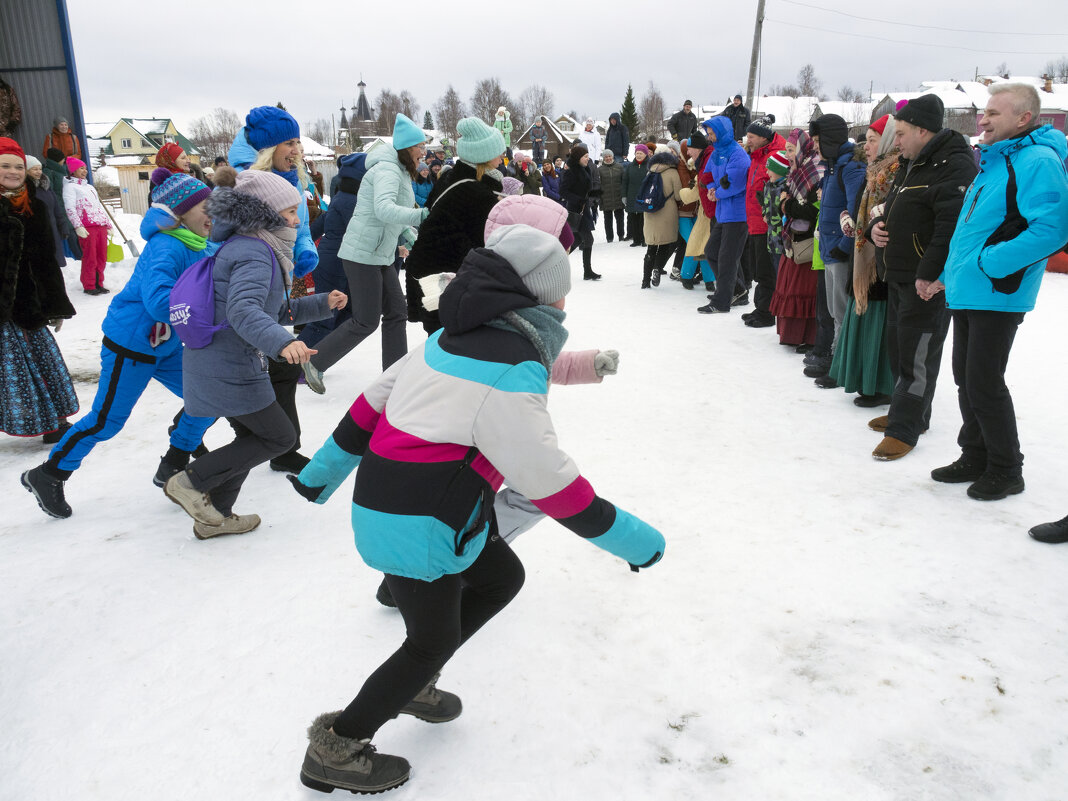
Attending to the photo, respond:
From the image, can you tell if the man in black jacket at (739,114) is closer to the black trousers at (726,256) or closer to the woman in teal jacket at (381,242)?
the black trousers at (726,256)

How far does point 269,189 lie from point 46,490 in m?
1.88

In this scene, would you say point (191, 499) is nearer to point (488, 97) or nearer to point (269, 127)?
→ point (269, 127)

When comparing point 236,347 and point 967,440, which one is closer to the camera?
point 236,347

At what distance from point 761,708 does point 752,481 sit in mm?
1860

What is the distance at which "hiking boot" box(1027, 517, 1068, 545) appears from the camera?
3273 mm

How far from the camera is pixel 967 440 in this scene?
396 centimetres

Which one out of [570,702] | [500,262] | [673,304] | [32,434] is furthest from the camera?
[673,304]

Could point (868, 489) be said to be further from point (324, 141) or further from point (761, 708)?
point (324, 141)

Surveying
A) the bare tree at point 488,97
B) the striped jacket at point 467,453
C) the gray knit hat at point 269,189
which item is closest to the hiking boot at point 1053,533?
the striped jacket at point 467,453

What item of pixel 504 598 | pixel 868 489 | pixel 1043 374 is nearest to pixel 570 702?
pixel 504 598

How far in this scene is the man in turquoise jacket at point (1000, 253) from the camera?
3.33 metres

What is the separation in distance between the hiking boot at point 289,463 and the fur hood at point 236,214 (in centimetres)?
150

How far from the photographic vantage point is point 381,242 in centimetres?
521

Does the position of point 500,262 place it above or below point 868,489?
above
